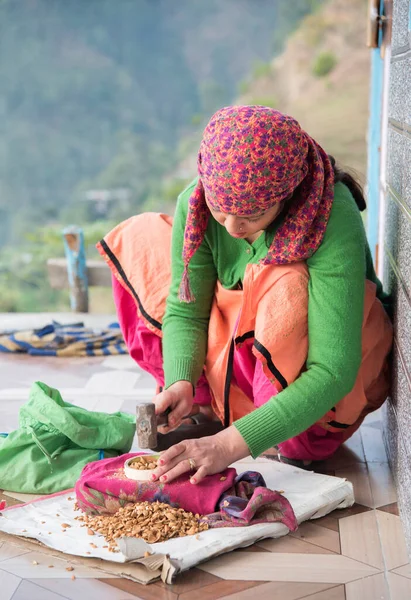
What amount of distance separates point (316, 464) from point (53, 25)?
20189 millimetres

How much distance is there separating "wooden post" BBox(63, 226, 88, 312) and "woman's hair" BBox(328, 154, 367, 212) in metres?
2.57

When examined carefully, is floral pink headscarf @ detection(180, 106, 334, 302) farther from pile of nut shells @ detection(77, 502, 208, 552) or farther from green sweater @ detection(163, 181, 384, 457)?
pile of nut shells @ detection(77, 502, 208, 552)

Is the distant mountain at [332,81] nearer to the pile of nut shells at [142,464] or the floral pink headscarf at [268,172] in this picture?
the floral pink headscarf at [268,172]

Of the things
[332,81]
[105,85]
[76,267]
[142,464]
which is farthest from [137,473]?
[105,85]

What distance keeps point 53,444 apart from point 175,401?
435 mm

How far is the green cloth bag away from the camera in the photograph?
233cm

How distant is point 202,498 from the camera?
6.73ft

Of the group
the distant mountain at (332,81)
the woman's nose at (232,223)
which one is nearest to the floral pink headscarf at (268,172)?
the woman's nose at (232,223)

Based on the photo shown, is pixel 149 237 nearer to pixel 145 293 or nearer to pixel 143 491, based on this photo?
pixel 145 293

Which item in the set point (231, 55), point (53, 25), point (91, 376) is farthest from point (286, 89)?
point (91, 376)

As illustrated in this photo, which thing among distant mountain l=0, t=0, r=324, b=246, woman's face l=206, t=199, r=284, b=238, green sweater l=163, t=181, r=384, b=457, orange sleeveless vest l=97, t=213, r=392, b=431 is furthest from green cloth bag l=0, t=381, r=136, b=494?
distant mountain l=0, t=0, r=324, b=246

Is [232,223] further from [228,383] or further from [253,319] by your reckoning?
[228,383]

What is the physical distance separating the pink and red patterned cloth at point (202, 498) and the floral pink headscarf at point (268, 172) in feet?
2.16

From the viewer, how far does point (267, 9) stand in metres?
19.4
